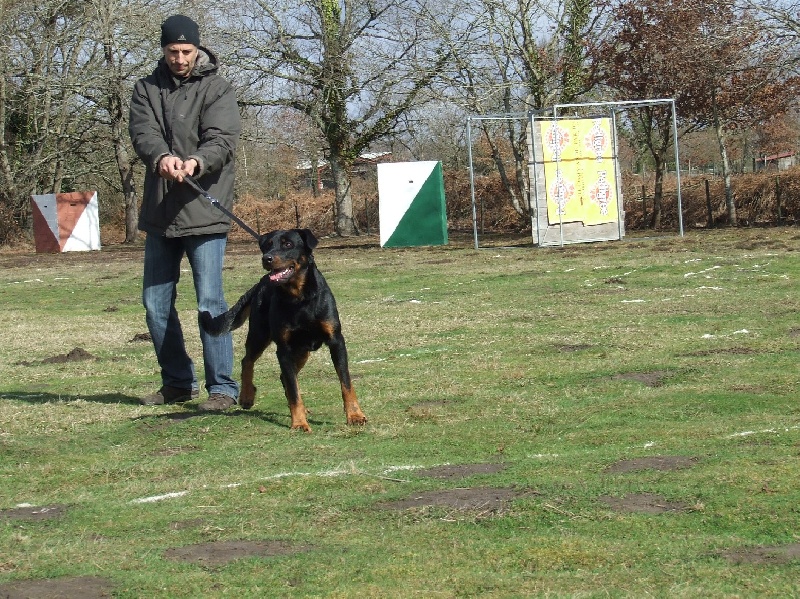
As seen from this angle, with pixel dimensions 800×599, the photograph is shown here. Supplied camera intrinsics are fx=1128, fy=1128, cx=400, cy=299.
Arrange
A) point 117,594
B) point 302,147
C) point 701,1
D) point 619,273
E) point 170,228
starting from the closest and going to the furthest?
point 117,594, point 170,228, point 619,273, point 701,1, point 302,147

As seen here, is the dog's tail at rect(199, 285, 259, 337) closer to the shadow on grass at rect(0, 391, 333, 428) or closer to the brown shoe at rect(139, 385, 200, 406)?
the shadow on grass at rect(0, 391, 333, 428)

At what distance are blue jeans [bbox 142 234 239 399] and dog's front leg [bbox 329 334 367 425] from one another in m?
1.00

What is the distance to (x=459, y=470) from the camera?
197 inches

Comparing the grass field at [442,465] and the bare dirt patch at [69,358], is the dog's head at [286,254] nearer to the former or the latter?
the grass field at [442,465]

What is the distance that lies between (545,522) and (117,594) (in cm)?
152

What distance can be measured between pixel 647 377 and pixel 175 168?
3.26 metres

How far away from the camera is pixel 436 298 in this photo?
1356 cm

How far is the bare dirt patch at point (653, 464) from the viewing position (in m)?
4.82

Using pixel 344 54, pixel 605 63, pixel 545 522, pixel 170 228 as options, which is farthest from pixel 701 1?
pixel 545 522

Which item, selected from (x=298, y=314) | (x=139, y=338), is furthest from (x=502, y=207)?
(x=298, y=314)

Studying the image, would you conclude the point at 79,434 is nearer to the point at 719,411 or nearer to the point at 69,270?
the point at 719,411

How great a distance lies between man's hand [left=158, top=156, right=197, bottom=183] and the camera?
6477mm

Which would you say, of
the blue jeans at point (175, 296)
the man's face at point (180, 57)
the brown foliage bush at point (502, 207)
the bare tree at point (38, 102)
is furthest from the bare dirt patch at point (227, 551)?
the bare tree at point (38, 102)

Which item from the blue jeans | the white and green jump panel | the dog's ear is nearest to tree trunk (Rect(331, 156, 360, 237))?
the white and green jump panel
